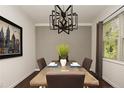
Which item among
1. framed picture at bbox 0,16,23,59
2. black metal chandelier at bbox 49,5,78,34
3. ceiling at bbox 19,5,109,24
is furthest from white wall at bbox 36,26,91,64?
black metal chandelier at bbox 49,5,78,34

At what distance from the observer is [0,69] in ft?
9.59

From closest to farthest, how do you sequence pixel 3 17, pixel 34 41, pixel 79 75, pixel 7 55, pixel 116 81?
pixel 79 75, pixel 3 17, pixel 7 55, pixel 116 81, pixel 34 41

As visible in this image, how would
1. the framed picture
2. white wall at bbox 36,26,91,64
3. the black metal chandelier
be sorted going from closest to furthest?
the black metal chandelier
the framed picture
white wall at bbox 36,26,91,64

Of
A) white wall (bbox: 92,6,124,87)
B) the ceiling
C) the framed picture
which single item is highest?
the ceiling

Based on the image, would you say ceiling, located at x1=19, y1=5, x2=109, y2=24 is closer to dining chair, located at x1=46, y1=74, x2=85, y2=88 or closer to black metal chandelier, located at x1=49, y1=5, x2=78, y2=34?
black metal chandelier, located at x1=49, y1=5, x2=78, y2=34

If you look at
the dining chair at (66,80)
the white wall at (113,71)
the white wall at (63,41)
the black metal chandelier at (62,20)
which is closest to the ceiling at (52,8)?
the white wall at (113,71)

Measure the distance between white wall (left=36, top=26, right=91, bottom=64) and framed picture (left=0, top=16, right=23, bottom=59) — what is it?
231 cm

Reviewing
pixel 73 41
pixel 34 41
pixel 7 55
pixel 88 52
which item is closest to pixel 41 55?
pixel 34 41

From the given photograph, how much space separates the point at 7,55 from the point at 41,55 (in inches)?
131

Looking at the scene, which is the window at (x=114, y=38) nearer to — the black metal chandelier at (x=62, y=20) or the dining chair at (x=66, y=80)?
the black metal chandelier at (x=62, y=20)

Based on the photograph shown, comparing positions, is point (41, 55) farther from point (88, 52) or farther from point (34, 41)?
point (88, 52)

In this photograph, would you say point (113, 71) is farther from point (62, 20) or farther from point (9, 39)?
point (9, 39)

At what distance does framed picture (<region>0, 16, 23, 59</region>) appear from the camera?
306 cm

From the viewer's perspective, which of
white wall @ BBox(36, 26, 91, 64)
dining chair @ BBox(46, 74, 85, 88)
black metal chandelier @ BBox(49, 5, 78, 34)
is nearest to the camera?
dining chair @ BBox(46, 74, 85, 88)
